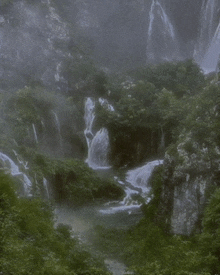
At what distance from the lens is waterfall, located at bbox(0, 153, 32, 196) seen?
10648 millimetres

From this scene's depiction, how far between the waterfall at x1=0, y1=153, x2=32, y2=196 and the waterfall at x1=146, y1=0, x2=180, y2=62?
635 inches

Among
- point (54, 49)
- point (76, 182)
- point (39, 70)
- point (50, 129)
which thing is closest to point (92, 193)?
point (76, 182)

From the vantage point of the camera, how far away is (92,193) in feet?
45.7

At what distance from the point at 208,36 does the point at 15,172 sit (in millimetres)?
21202

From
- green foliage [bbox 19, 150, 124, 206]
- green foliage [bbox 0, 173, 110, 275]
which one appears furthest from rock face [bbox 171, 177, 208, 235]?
green foliage [bbox 19, 150, 124, 206]

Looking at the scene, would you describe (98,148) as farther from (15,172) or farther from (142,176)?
(15,172)

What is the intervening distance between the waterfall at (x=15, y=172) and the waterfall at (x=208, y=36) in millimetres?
18119

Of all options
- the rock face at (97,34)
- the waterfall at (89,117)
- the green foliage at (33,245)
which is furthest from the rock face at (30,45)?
the green foliage at (33,245)

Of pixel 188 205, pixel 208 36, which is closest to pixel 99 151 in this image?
pixel 188 205

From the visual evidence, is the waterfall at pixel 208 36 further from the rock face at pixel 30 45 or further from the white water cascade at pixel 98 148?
→ the white water cascade at pixel 98 148

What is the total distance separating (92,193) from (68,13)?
1527 centimetres

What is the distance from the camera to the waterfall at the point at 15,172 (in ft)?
34.9

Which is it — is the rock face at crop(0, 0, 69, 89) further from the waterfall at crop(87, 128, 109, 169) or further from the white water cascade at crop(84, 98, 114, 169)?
the waterfall at crop(87, 128, 109, 169)

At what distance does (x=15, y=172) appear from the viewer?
1113 cm
